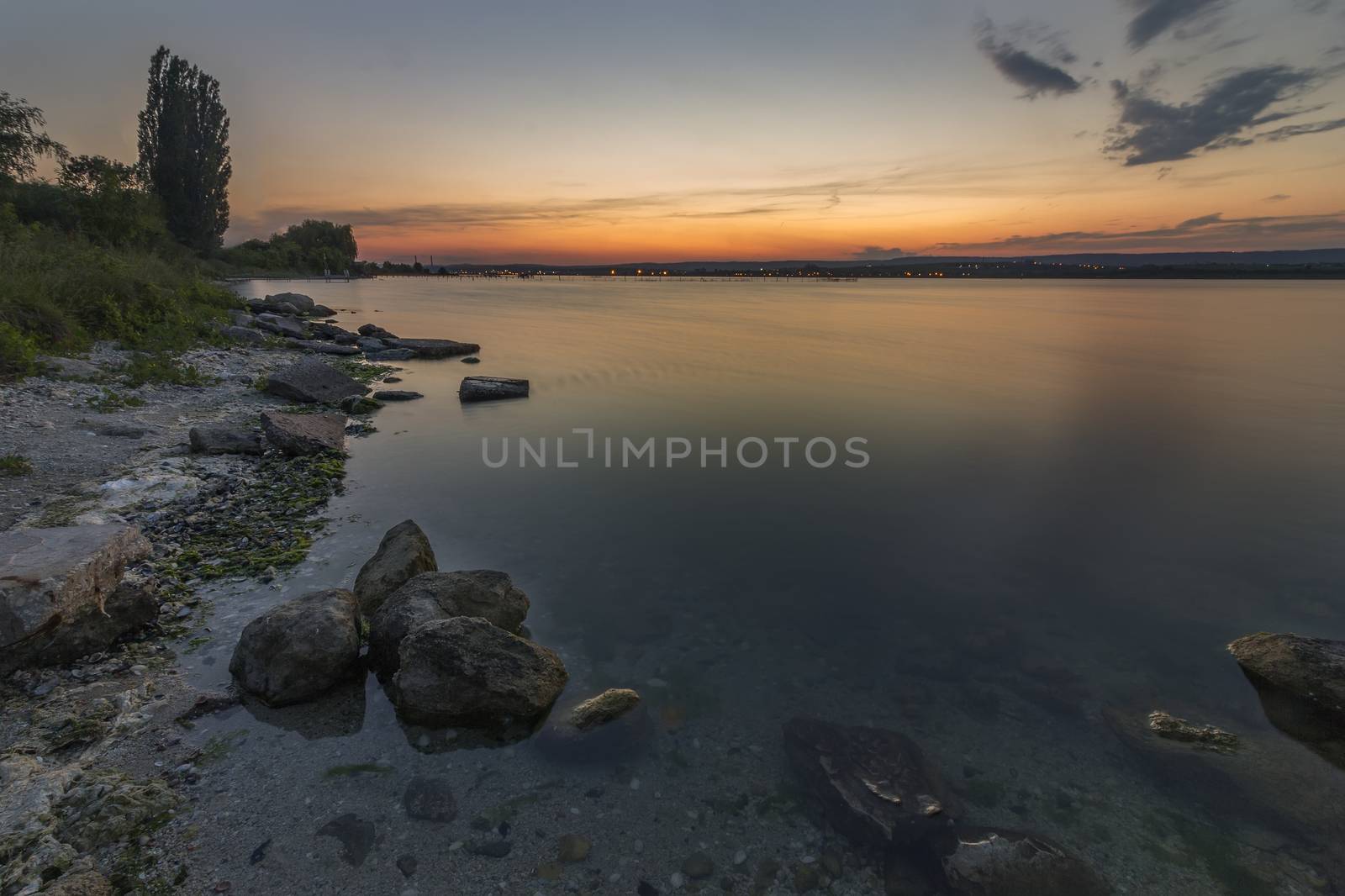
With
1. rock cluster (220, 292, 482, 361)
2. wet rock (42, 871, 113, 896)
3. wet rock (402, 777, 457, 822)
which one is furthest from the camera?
rock cluster (220, 292, 482, 361)

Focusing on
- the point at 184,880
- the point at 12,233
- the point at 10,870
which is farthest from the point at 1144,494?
the point at 12,233

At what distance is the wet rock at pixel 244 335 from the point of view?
24438 millimetres

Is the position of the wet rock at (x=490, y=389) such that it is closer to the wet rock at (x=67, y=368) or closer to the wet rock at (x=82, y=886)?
the wet rock at (x=67, y=368)

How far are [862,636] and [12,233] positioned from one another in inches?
1317

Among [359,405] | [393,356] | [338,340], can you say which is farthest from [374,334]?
[359,405]

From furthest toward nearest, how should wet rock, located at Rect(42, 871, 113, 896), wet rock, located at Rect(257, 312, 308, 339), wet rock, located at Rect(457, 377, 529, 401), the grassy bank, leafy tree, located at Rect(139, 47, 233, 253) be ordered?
leafy tree, located at Rect(139, 47, 233, 253), wet rock, located at Rect(257, 312, 308, 339), wet rock, located at Rect(457, 377, 529, 401), the grassy bank, wet rock, located at Rect(42, 871, 113, 896)

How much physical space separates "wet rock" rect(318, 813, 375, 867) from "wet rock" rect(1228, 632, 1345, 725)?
773 centimetres

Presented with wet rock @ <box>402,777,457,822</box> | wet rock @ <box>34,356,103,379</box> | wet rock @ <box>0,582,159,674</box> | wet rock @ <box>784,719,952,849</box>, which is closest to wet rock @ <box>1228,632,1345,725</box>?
wet rock @ <box>784,719,952,849</box>

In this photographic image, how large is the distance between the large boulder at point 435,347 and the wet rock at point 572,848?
25.8 meters

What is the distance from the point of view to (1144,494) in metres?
11.5

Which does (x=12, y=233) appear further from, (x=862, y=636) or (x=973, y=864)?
(x=973, y=864)

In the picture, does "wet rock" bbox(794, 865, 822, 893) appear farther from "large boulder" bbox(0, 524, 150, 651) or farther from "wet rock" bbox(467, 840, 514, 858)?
"large boulder" bbox(0, 524, 150, 651)

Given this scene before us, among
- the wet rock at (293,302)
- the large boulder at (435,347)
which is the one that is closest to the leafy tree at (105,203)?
the wet rock at (293,302)

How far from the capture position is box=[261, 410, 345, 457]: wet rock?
11.3 meters
